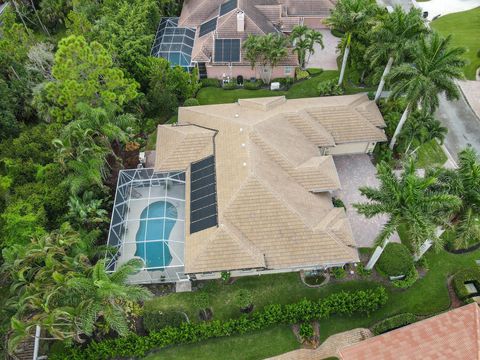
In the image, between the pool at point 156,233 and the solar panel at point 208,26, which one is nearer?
the pool at point 156,233

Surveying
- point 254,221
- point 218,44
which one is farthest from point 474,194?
point 218,44

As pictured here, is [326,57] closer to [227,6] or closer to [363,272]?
[227,6]

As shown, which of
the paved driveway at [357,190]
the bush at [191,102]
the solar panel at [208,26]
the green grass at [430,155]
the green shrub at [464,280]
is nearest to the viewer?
the green shrub at [464,280]

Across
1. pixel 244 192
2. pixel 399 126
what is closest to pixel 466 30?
pixel 399 126

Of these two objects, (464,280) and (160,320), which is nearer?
(160,320)

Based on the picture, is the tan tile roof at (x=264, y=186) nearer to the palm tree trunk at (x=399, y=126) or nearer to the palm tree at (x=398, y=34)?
the palm tree trunk at (x=399, y=126)

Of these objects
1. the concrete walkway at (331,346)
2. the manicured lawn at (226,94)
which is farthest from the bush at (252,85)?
the concrete walkway at (331,346)
